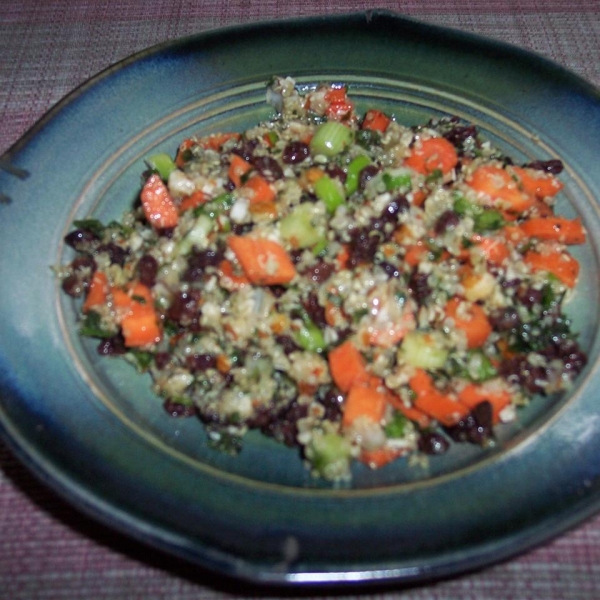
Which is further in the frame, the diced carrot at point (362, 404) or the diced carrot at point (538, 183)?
the diced carrot at point (538, 183)

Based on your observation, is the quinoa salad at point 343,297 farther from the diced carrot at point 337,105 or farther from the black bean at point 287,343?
the diced carrot at point 337,105

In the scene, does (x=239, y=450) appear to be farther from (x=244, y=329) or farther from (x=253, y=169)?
(x=253, y=169)

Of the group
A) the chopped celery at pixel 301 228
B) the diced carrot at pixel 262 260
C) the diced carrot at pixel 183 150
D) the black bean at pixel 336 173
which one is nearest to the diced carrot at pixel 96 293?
the diced carrot at pixel 262 260

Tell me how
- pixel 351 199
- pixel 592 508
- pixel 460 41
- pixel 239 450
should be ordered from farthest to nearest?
pixel 460 41 → pixel 351 199 → pixel 239 450 → pixel 592 508

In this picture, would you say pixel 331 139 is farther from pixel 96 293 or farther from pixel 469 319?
pixel 96 293

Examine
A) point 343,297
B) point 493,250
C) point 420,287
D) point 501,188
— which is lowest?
Result: point 343,297

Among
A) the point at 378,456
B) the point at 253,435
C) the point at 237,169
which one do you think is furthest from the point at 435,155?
the point at 253,435

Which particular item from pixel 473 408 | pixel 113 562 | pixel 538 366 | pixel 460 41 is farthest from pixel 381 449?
pixel 460 41
